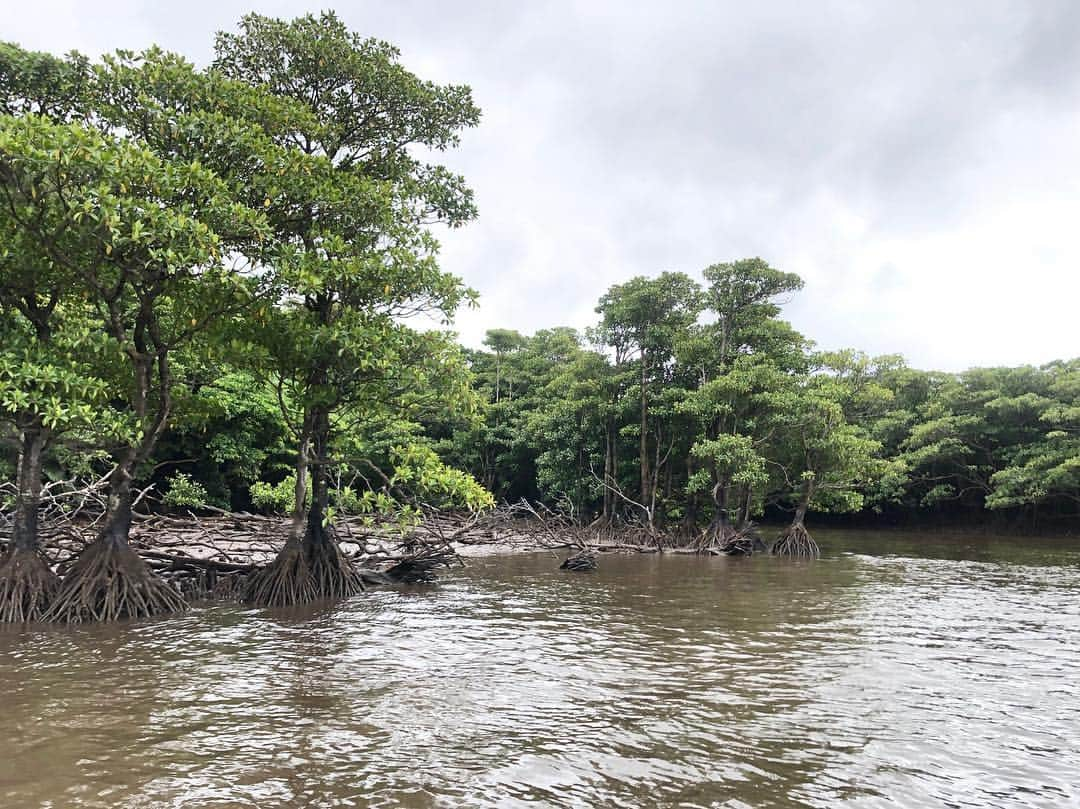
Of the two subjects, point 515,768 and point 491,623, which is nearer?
point 515,768

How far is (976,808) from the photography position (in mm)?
5078

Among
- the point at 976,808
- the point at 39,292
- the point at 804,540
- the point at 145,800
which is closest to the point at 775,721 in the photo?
the point at 976,808

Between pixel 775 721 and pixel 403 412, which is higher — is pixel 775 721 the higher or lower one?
the lower one

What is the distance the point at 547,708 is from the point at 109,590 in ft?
27.3

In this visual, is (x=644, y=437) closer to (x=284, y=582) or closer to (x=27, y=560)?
(x=284, y=582)

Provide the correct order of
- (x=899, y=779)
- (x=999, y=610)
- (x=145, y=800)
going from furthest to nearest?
(x=999, y=610) → (x=899, y=779) → (x=145, y=800)

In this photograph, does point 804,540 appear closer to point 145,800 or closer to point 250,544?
point 250,544

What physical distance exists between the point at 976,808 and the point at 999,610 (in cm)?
1057

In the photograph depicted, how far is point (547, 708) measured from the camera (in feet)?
24.0

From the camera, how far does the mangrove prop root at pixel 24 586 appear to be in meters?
10.9

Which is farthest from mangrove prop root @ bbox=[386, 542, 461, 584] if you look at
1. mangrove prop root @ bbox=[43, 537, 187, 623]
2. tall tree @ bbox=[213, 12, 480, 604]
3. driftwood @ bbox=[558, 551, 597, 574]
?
mangrove prop root @ bbox=[43, 537, 187, 623]

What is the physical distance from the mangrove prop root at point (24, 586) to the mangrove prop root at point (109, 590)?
0.64ft

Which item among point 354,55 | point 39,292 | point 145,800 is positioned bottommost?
point 145,800

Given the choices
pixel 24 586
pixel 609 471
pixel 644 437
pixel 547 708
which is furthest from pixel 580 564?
pixel 24 586
